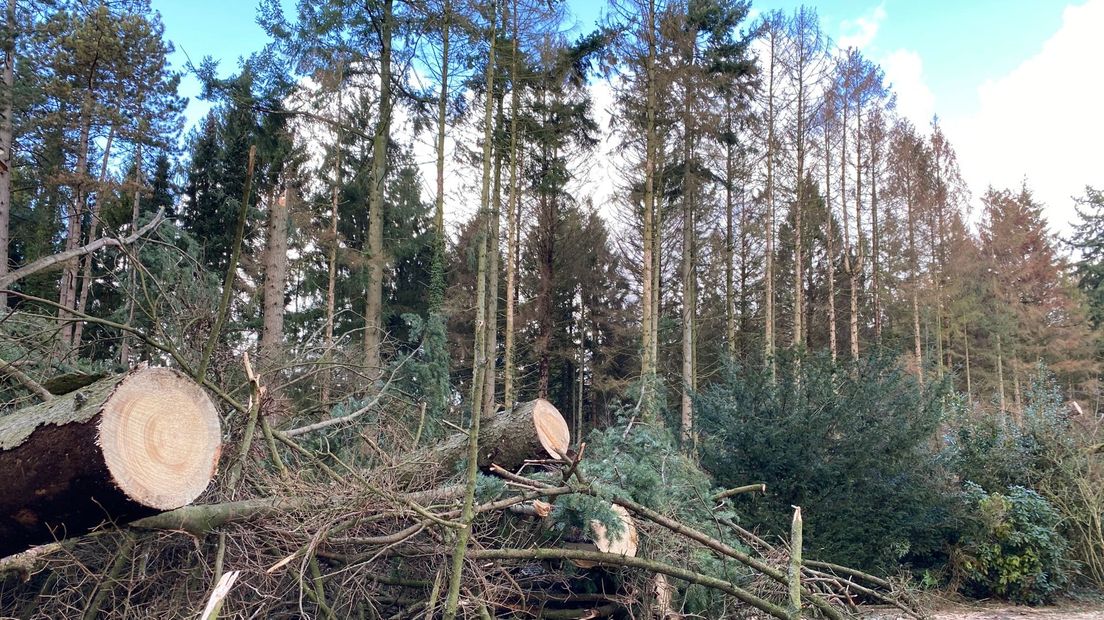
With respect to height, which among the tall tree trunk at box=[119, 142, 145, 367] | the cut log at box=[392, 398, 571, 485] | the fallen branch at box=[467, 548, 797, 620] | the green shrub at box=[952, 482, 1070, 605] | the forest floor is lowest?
the forest floor

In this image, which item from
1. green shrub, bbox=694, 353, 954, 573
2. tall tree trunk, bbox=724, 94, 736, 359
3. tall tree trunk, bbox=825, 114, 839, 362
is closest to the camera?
green shrub, bbox=694, 353, 954, 573

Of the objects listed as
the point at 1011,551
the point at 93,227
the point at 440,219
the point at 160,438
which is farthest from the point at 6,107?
the point at 1011,551

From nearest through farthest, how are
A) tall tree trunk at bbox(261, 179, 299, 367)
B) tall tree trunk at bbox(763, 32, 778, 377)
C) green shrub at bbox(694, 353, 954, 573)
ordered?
green shrub at bbox(694, 353, 954, 573) → tall tree trunk at bbox(261, 179, 299, 367) → tall tree trunk at bbox(763, 32, 778, 377)

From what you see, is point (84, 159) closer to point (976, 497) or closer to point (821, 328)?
point (976, 497)

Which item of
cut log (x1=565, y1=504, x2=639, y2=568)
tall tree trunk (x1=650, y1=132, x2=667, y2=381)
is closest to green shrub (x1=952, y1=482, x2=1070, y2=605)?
tall tree trunk (x1=650, y1=132, x2=667, y2=381)

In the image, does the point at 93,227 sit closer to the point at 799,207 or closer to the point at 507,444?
the point at 507,444

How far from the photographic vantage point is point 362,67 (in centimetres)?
1330

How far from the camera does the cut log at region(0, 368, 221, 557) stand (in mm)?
2467

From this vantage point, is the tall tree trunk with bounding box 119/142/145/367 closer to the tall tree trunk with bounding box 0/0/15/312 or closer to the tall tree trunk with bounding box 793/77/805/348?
the tall tree trunk with bounding box 0/0/15/312

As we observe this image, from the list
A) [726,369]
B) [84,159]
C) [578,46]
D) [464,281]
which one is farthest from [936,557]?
[84,159]

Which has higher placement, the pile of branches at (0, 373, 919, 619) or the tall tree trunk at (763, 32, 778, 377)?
the tall tree trunk at (763, 32, 778, 377)

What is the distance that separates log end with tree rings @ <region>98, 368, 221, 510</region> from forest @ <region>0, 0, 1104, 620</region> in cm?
1

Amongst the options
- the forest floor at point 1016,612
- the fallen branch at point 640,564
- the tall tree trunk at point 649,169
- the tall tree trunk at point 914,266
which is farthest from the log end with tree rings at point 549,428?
the tall tree trunk at point 914,266

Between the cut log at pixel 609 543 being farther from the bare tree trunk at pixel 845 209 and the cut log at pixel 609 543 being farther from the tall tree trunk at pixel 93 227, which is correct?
the bare tree trunk at pixel 845 209
